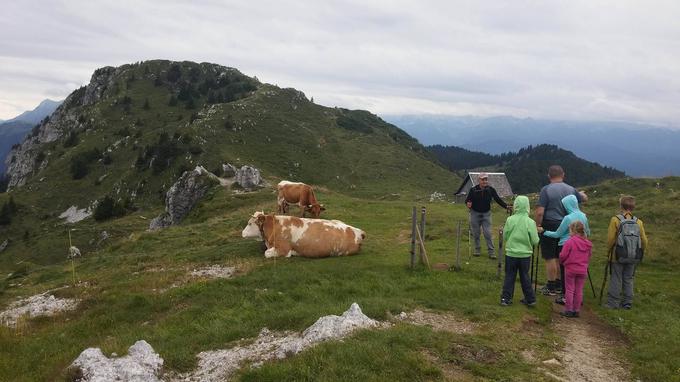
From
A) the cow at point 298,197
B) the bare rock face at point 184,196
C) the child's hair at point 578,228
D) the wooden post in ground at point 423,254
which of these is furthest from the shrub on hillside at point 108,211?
the child's hair at point 578,228

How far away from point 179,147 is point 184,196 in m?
28.2

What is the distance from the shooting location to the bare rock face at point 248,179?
164 ft

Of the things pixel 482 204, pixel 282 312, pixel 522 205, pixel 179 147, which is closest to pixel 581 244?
pixel 522 205

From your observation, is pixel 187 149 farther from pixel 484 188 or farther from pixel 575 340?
pixel 575 340

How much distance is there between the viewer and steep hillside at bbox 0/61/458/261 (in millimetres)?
72812

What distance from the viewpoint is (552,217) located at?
535 inches

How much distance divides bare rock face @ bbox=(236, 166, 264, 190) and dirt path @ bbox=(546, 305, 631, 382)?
40.5m

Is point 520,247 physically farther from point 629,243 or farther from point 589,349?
point 589,349

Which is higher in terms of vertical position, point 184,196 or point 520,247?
point 520,247

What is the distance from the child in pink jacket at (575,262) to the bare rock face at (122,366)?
9694 mm

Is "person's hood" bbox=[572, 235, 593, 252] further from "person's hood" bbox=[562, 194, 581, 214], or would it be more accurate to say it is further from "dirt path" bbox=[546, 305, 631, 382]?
"dirt path" bbox=[546, 305, 631, 382]

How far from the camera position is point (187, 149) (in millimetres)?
72500

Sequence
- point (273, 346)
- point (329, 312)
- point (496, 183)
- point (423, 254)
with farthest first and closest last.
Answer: point (496, 183), point (423, 254), point (329, 312), point (273, 346)

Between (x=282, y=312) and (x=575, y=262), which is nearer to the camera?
(x=282, y=312)
